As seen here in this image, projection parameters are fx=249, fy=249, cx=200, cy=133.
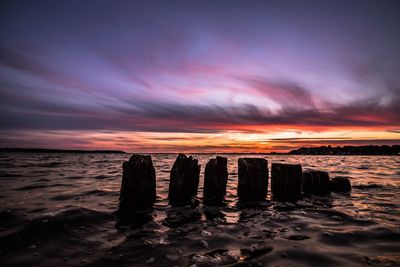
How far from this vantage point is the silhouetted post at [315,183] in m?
9.47

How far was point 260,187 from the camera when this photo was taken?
26.8 feet

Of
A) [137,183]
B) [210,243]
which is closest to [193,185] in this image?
[137,183]

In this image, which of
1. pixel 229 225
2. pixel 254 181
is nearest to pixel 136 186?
pixel 229 225

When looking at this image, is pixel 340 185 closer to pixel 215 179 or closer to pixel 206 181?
pixel 215 179

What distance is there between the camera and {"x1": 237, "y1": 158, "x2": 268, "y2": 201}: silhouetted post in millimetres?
8141

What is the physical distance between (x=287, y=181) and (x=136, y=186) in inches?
193

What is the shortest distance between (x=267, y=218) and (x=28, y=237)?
5.38 meters

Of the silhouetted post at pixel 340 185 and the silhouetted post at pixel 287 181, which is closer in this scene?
the silhouetted post at pixel 287 181

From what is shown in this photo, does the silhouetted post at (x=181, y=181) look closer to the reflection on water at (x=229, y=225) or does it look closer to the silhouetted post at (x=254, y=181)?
the reflection on water at (x=229, y=225)

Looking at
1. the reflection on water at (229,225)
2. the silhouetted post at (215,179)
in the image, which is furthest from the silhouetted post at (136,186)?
the silhouetted post at (215,179)

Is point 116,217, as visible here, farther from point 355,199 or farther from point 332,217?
point 355,199

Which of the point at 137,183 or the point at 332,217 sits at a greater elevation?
the point at 137,183

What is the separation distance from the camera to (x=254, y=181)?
817cm

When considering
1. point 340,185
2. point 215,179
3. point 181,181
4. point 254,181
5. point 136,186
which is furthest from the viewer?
point 340,185
